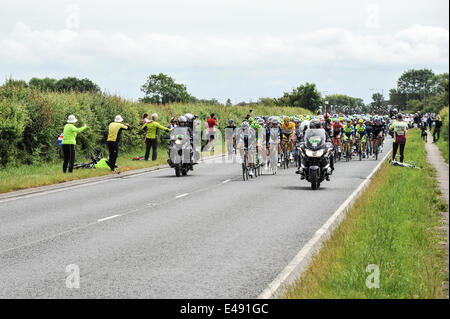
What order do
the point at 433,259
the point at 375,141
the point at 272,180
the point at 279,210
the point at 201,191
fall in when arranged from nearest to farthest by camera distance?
the point at 433,259
the point at 279,210
the point at 201,191
the point at 272,180
the point at 375,141

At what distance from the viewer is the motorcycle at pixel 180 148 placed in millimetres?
21016

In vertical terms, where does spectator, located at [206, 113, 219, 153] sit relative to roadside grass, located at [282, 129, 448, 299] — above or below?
above

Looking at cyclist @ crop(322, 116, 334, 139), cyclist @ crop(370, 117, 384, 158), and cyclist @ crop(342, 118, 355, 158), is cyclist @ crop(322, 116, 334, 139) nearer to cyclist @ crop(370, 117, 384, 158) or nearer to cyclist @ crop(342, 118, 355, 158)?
cyclist @ crop(342, 118, 355, 158)

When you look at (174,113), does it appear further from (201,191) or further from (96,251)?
(96,251)

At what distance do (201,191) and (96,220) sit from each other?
5.54m

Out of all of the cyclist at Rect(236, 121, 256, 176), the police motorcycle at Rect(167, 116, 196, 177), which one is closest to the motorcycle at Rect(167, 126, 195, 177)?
the police motorcycle at Rect(167, 116, 196, 177)

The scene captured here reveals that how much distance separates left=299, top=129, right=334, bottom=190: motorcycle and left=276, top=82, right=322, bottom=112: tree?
88.1 meters

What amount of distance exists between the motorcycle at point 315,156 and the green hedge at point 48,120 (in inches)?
393

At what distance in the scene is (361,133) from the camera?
31.0 m

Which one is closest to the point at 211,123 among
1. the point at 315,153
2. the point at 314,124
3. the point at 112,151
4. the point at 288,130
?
the point at 288,130

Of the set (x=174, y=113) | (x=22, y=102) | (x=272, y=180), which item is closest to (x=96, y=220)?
(x=272, y=180)

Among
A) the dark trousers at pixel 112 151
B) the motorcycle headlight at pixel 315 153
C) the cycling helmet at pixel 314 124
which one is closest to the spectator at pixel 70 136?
the dark trousers at pixel 112 151

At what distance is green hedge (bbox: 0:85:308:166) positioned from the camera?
22.2m

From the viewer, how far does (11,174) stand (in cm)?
2052
